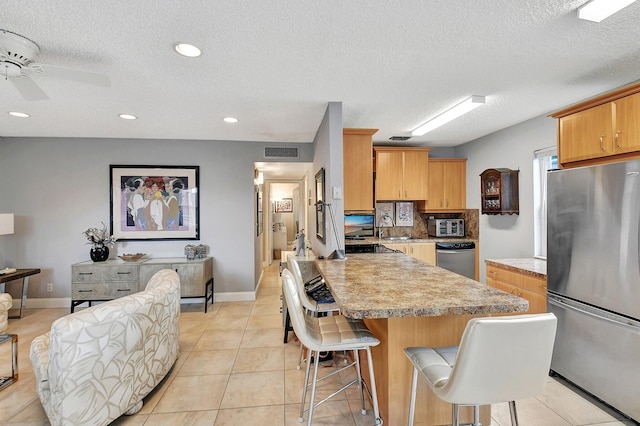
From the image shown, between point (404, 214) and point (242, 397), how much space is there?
12.9 feet

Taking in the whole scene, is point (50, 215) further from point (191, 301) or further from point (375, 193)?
point (375, 193)

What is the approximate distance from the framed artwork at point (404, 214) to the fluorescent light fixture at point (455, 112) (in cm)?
153

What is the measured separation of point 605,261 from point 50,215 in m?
6.17

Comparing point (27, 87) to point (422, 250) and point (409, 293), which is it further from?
point (422, 250)

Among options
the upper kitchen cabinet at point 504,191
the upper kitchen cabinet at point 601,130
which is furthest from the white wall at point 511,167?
the upper kitchen cabinet at point 601,130

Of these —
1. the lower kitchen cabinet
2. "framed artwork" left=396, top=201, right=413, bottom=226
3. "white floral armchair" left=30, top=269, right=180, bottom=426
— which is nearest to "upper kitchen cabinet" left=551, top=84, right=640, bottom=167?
"framed artwork" left=396, top=201, right=413, bottom=226

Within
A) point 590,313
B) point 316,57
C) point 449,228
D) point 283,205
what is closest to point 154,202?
point 316,57

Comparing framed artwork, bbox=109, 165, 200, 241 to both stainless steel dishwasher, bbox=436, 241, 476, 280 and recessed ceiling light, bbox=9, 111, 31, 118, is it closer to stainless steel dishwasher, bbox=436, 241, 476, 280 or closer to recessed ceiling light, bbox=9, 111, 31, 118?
recessed ceiling light, bbox=9, 111, 31, 118

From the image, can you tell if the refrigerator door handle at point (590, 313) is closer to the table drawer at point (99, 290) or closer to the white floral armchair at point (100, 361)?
the white floral armchair at point (100, 361)

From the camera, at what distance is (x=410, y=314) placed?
142cm

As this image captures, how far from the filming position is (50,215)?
4.25 meters

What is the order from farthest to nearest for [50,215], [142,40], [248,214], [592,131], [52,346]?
[248,214], [50,215], [592,131], [142,40], [52,346]

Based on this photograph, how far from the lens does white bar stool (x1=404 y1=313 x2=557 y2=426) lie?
113 cm

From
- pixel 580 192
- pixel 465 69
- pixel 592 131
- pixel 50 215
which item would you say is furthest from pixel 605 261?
pixel 50 215
